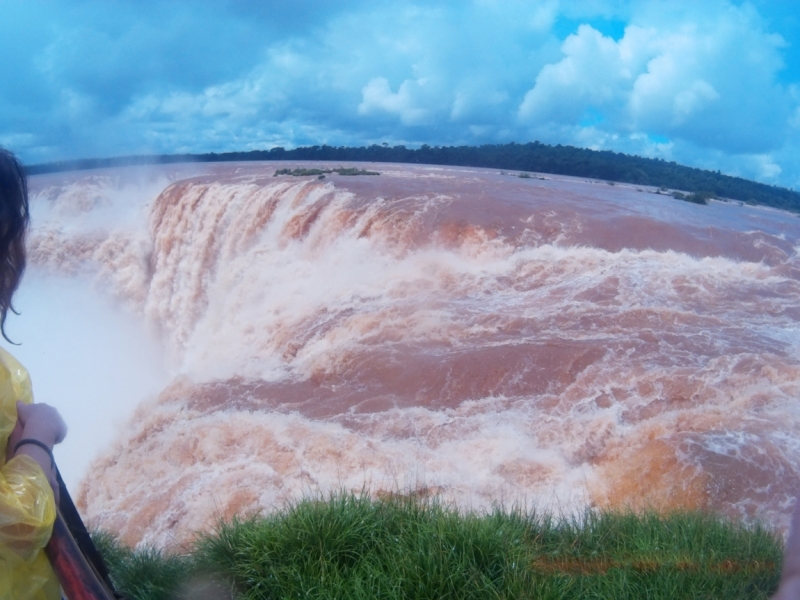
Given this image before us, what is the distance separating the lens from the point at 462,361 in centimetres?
749

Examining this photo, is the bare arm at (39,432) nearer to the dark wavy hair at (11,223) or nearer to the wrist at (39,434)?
the wrist at (39,434)

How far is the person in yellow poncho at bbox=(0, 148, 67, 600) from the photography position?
144cm

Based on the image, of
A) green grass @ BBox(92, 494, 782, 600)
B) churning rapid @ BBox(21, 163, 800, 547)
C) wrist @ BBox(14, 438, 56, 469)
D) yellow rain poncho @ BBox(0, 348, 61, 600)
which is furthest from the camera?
churning rapid @ BBox(21, 163, 800, 547)

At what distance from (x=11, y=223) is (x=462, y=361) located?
6.19 metres

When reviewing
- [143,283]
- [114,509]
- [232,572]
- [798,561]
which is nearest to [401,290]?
[114,509]

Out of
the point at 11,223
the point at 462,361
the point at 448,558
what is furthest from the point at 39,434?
the point at 462,361

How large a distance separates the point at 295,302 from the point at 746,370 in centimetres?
636

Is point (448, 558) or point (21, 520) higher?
point (21, 520)

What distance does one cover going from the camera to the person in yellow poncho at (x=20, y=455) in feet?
4.72

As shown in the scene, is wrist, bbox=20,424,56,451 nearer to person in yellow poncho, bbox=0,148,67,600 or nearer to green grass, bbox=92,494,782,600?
person in yellow poncho, bbox=0,148,67,600

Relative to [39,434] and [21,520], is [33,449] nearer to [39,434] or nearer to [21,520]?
[39,434]

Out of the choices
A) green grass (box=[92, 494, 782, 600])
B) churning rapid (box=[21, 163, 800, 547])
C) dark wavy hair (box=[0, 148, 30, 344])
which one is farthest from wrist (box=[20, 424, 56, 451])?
churning rapid (box=[21, 163, 800, 547])

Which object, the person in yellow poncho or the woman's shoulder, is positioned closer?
the person in yellow poncho

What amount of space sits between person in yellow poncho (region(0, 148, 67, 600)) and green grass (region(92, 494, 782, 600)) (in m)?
1.11
